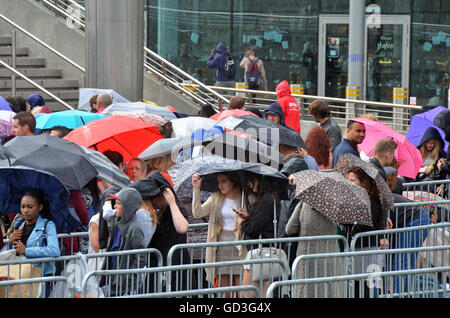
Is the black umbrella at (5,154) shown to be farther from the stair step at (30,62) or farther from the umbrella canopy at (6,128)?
the stair step at (30,62)

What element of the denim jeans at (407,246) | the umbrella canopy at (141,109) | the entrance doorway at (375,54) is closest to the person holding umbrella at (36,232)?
the denim jeans at (407,246)

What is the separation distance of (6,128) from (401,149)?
188 inches

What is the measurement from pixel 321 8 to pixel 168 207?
22804mm

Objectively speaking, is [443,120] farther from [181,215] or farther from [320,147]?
[181,215]

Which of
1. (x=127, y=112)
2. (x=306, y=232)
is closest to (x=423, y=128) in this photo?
(x=127, y=112)

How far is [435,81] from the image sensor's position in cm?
2934

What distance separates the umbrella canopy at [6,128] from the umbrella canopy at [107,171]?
263cm

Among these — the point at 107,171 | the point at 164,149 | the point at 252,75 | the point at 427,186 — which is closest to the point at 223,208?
the point at 164,149

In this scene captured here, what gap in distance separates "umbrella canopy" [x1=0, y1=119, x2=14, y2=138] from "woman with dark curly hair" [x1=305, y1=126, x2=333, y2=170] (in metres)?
3.63

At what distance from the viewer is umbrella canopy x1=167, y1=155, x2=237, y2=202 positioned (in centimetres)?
908

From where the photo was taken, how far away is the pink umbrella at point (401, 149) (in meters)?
11.5

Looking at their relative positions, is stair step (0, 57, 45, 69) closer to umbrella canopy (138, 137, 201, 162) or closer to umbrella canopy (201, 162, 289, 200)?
umbrella canopy (138, 137, 201, 162)

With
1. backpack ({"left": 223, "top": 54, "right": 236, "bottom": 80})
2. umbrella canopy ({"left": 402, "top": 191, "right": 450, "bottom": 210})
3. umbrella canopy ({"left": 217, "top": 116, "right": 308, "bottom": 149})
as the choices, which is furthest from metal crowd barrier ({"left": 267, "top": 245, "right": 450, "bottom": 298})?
backpack ({"left": 223, "top": 54, "right": 236, "bottom": 80})
